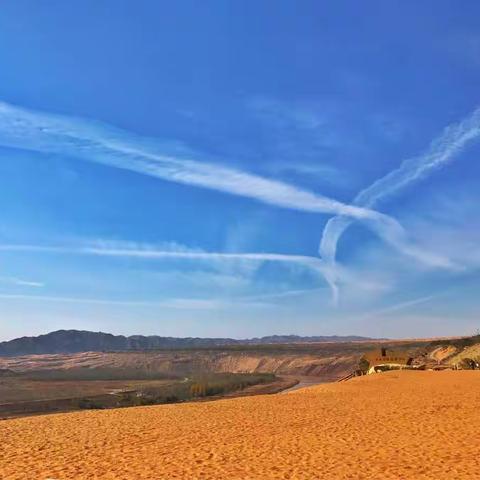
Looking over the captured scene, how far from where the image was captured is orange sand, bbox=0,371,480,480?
14.6 m

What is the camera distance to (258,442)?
18969 millimetres

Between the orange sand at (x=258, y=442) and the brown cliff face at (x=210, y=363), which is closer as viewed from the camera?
the orange sand at (x=258, y=442)

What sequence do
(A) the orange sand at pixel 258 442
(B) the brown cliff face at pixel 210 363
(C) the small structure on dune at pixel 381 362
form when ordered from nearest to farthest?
(A) the orange sand at pixel 258 442 < (C) the small structure on dune at pixel 381 362 < (B) the brown cliff face at pixel 210 363

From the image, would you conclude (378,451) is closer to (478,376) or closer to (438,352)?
(478,376)

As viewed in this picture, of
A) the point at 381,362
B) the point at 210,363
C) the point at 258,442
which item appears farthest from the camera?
the point at 210,363

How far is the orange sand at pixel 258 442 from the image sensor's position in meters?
14.6

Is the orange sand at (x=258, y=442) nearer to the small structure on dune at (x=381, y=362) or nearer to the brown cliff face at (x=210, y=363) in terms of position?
the small structure on dune at (x=381, y=362)

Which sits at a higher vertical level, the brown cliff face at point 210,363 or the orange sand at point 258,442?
the brown cliff face at point 210,363

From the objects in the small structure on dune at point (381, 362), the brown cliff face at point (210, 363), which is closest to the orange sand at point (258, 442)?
the small structure on dune at point (381, 362)

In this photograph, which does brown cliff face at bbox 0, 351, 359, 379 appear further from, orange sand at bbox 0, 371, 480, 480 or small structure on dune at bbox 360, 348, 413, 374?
orange sand at bbox 0, 371, 480, 480

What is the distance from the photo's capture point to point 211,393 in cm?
7350

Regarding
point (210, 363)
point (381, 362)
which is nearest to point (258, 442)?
point (381, 362)

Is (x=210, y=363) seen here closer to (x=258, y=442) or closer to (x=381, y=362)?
(x=381, y=362)

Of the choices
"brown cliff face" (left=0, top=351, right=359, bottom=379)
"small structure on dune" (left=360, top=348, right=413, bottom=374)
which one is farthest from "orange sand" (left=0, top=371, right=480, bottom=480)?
"brown cliff face" (left=0, top=351, right=359, bottom=379)
